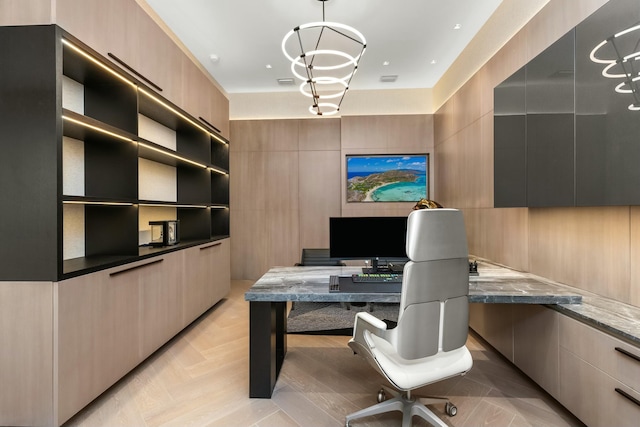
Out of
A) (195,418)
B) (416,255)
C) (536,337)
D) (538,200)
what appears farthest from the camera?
(538,200)

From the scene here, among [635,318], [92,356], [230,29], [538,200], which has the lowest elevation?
[92,356]

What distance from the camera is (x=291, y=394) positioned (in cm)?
216

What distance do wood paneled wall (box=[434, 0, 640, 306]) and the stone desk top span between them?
230 mm

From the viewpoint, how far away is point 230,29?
379cm

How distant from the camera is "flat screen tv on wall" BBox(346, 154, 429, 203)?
546 centimetres

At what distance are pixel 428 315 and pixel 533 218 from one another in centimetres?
182

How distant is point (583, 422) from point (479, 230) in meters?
2.10

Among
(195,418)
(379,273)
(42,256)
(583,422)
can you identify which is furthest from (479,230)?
(42,256)

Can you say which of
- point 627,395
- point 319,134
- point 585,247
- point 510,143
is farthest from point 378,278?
point 319,134

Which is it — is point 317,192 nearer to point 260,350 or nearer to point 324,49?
point 324,49

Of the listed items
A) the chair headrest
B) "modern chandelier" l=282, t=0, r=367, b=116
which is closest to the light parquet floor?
the chair headrest

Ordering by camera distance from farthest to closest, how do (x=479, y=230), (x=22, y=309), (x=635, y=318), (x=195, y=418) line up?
(x=479, y=230) < (x=195, y=418) < (x=22, y=309) < (x=635, y=318)

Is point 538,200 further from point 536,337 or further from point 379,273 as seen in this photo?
point 379,273

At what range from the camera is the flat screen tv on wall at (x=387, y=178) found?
546 centimetres
